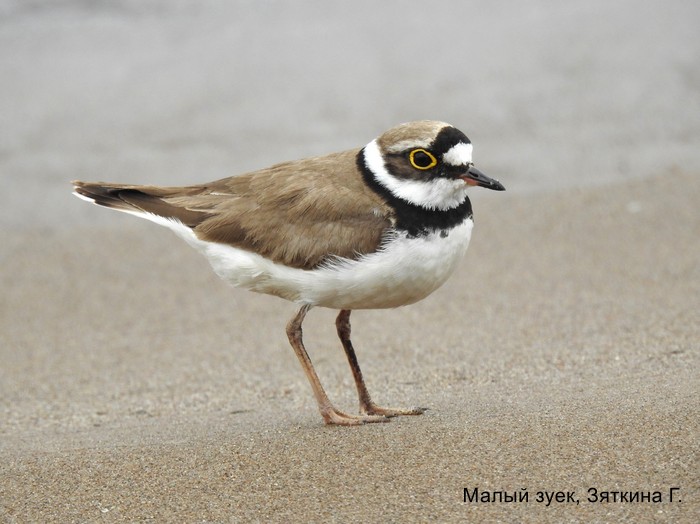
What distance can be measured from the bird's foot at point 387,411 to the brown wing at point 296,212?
956mm

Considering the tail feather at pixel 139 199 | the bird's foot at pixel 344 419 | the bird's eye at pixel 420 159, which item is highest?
the bird's eye at pixel 420 159

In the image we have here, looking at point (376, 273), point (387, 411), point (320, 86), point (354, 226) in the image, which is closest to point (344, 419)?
point (387, 411)

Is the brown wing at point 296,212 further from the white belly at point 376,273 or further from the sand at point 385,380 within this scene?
the sand at point 385,380

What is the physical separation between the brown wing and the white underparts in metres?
0.11

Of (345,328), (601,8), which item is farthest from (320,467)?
(601,8)

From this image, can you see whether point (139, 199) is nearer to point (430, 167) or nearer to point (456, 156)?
point (430, 167)

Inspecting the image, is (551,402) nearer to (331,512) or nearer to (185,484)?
(331,512)

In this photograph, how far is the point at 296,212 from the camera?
499cm

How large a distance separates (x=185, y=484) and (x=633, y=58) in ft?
32.2

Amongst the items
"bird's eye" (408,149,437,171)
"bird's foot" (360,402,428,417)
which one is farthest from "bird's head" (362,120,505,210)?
"bird's foot" (360,402,428,417)

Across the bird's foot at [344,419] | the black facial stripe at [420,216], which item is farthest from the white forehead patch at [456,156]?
the bird's foot at [344,419]

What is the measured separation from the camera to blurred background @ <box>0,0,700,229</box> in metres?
11.3

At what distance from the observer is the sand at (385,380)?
13.6ft

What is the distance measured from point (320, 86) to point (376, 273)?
8.13 metres
